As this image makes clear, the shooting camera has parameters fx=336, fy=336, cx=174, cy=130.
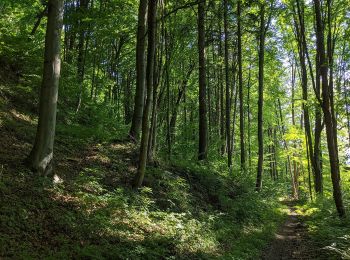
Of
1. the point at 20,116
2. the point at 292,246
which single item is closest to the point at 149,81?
the point at 20,116

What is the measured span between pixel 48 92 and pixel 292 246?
8181mm

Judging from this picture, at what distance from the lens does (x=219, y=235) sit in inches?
364

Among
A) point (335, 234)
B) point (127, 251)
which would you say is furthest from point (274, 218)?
point (127, 251)

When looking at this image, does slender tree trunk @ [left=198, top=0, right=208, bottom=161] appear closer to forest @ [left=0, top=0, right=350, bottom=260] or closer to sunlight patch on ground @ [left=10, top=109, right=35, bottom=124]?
forest @ [left=0, top=0, right=350, bottom=260]

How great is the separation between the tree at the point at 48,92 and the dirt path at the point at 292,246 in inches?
240

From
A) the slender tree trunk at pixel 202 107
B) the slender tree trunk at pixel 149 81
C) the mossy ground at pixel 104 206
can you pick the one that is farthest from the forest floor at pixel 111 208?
the slender tree trunk at pixel 202 107

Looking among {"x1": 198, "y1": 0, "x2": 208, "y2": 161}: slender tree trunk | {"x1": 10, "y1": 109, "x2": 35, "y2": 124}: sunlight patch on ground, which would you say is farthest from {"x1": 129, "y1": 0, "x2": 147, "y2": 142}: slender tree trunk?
{"x1": 198, "y1": 0, "x2": 208, "y2": 161}: slender tree trunk

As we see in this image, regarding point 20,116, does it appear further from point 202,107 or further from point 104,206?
point 202,107

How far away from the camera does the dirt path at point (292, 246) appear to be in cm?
A: 888

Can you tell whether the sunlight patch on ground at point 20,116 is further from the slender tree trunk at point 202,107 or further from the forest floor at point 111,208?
the slender tree trunk at point 202,107

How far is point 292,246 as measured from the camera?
33.3 feet

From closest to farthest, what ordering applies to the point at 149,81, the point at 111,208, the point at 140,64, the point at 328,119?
1. the point at 111,208
2. the point at 149,81
3. the point at 328,119
4. the point at 140,64

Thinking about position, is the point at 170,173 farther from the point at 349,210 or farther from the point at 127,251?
the point at 349,210

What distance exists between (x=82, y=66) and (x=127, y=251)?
1064cm
